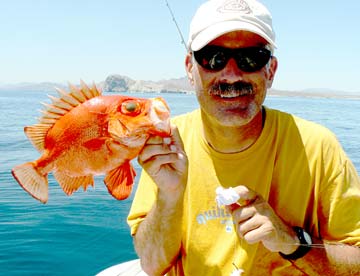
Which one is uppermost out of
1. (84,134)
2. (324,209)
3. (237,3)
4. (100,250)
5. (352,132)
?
(237,3)

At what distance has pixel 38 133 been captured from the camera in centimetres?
195

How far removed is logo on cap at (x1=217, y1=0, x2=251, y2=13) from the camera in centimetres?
273

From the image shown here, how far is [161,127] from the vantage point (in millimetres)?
1976

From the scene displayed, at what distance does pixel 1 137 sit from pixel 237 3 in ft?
60.9

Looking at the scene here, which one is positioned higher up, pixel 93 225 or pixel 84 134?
pixel 84 134

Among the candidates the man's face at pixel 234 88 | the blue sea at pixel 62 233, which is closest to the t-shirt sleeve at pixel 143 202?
the man's face at pixel 234 88

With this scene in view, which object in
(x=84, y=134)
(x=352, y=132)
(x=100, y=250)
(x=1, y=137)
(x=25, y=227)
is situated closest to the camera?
(x=84, y=134)

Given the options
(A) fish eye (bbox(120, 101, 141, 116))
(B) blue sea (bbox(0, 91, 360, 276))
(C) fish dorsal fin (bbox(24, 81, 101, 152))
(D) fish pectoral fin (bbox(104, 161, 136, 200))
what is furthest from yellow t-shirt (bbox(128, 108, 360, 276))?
(B) blue sea (bbox(0, 91, 360, 276))

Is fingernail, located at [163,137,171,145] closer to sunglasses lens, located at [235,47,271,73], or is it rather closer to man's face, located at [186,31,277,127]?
man's face, located at [186,31,277,127]

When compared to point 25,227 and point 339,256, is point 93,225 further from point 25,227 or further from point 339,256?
point 339,256

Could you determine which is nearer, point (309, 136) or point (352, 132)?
point (309, 136)

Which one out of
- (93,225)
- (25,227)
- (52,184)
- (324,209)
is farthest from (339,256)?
(52,184)

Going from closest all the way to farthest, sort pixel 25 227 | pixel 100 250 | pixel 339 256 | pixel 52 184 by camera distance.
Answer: pixel 339 256 < pixel 100 250 < pixel 25 227 < pixel 52 184

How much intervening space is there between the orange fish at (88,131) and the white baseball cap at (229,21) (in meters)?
0.94
